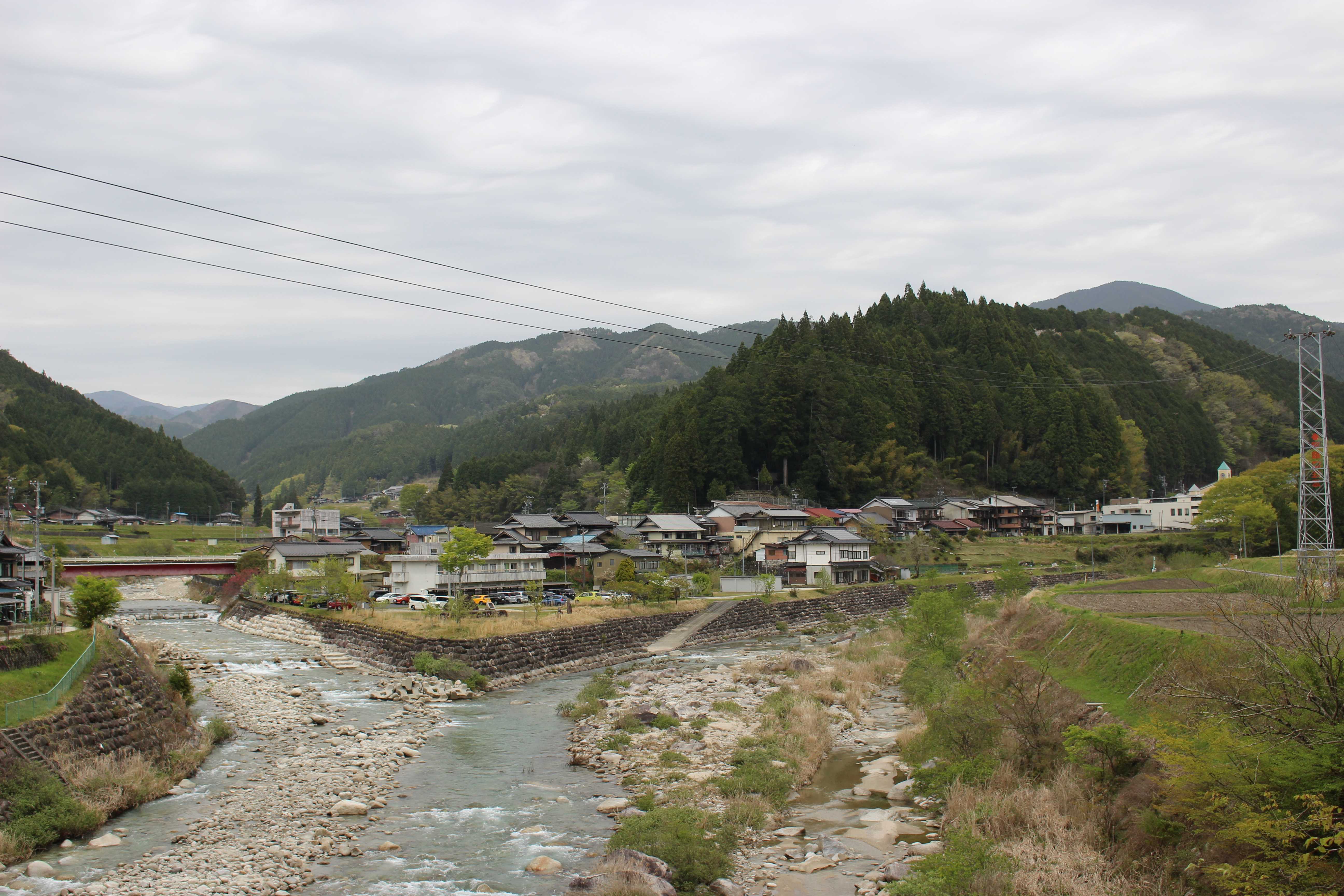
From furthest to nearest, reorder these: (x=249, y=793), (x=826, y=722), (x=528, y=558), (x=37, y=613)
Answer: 1. (x=528, y=558)
2. (x=37, y=613)
3. (x=826, y=722)
4. (x=249, y=793)

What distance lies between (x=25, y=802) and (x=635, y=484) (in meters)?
66.8

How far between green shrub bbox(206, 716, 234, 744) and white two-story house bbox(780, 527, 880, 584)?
129 ft

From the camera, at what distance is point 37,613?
88.9ft

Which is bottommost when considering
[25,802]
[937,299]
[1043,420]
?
[25,802]

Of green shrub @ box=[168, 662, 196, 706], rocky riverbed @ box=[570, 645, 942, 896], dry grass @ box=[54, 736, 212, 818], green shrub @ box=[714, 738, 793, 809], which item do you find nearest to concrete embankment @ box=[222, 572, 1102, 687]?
rocky riverbed @ box=[570, 645, 942, 896]

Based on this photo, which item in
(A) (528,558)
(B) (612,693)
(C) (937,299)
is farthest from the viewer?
(C) (937,299)

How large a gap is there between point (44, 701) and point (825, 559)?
46.3m

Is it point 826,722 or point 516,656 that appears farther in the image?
point 516,656

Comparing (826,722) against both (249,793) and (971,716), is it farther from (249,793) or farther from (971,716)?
(249,793)

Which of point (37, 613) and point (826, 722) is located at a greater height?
point (37, 613)

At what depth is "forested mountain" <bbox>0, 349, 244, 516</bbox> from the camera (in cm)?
9475

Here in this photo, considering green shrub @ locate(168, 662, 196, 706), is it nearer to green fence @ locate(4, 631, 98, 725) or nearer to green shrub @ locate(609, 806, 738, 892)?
green fence @ locate(4, 631, 98, 725)

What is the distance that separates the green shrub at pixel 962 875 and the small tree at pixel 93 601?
23.0 meters

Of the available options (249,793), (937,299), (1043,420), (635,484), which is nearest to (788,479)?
(635,484)
